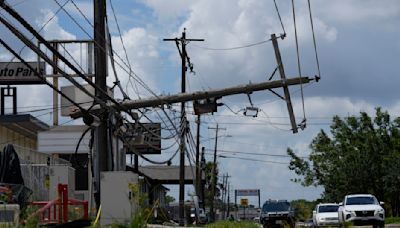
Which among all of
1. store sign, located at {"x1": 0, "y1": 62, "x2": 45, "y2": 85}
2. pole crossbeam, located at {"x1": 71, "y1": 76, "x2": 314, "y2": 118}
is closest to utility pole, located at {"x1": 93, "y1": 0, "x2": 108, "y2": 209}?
pole crossbeam, located at {"x1": 71, "y1": 76, "x2": 314, "y2": 118}

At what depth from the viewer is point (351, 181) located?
6600 cm

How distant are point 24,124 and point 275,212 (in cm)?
1444

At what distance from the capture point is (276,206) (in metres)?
41.9

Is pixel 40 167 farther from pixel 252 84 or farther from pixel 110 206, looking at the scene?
pixel 110 206

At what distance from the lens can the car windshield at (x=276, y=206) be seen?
41.6 m

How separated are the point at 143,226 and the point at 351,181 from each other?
5578 centimetres

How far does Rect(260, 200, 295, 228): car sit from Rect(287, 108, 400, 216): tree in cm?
2282

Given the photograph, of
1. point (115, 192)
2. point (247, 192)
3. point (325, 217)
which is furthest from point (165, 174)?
point (247, 192)

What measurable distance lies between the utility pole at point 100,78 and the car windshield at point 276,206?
17.1m

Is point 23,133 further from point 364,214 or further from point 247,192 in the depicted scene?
point 247,192

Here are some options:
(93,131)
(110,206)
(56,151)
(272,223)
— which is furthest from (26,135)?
(110,206)

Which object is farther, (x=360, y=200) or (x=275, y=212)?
(x=275, y=212)

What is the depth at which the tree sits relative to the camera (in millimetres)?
65188

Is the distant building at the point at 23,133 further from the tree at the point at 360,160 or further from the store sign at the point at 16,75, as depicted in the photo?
the tree at the point at 360,160
